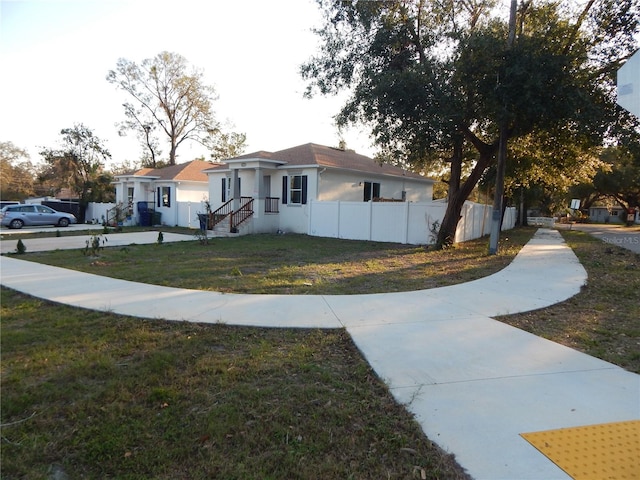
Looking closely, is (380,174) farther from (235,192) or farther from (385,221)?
(235,192)

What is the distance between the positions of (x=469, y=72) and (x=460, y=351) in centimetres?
940

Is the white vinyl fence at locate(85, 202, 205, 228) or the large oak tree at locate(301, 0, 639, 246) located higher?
the large oak tree at locate(301, 0, 639, 246)

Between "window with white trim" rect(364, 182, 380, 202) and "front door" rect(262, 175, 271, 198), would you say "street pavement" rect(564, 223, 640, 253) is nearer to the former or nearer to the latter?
"window with white trim" rect(364, 182, 380, 202)

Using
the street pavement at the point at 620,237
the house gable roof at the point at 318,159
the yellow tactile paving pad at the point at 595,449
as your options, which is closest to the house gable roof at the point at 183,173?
the house gable roof at the point at 318,159

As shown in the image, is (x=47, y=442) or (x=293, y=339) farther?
(x=293, y=339)

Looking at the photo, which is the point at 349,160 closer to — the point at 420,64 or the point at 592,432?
the point at 420,64

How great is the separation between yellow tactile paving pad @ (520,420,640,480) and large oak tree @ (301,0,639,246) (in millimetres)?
9756

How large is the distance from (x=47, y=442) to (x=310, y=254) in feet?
33.3

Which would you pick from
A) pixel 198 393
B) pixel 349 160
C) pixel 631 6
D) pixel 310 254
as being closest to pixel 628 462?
pixel 198 393

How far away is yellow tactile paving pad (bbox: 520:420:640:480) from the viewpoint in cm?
253

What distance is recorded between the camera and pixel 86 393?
3.43 m

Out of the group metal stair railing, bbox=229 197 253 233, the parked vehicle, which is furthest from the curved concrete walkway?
the parked vehicle

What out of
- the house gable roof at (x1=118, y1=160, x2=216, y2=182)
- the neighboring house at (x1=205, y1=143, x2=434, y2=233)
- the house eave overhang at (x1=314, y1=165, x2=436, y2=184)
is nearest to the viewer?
the neighboring house at (x1=205, y1=143, x2=434, y2=233)

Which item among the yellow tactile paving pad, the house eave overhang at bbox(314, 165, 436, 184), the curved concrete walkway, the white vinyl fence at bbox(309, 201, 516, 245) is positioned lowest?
the yellow tactile paving pad
